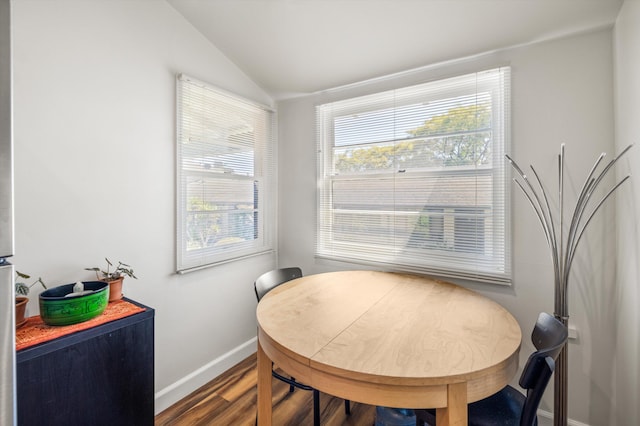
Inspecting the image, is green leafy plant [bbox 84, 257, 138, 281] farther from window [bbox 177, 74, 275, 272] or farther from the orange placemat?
window [bbox 177, 74, 275, 272]

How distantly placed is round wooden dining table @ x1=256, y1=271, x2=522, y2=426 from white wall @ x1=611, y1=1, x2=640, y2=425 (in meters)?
0.61

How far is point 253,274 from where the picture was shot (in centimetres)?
267

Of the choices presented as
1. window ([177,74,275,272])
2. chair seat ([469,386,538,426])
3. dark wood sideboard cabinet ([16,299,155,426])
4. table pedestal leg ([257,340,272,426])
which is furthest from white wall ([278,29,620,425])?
dark wood sideboard cabinet ([16,299,155,426])

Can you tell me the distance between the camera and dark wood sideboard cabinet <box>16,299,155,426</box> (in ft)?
3.58

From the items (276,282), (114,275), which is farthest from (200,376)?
(114,275)

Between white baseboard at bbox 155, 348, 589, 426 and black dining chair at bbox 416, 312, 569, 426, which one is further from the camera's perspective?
white baseboard at bbox 155, 348, 589, 426

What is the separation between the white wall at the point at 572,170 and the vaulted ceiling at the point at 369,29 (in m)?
0.14

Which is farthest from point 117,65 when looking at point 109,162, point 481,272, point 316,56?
point 481,272

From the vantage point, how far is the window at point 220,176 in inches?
81.4

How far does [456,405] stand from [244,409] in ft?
4.97

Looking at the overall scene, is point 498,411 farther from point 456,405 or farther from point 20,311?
point 20,311

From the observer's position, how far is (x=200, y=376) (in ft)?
7.04

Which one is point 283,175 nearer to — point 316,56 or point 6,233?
point 316,56

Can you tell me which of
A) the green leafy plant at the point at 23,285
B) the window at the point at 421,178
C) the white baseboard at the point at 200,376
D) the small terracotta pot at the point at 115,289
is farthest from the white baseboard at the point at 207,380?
the green leafy plant at the point at 23,285
